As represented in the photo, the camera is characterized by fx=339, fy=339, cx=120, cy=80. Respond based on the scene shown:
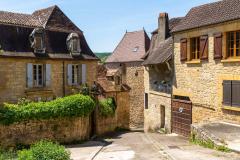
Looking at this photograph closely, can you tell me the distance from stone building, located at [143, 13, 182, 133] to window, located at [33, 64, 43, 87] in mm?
7329

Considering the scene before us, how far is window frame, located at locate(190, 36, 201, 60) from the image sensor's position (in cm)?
1839

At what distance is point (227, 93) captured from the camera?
15938 millimetres

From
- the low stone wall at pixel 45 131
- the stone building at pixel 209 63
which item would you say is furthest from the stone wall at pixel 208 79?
the low stone wall at pixel 45 131

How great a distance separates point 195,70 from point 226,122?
378 centimetres

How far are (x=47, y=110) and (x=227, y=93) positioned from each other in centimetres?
897

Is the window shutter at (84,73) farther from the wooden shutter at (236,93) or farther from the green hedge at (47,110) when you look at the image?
the wooden shutter at (236,93)

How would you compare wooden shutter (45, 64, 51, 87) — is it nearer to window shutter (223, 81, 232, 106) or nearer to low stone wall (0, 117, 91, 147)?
low stone wall (0, 117, 91, 147)

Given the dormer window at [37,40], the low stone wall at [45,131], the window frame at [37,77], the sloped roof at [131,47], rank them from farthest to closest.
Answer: the sloped roof at [131,47] → the dormer window at [37,40] → the window frame at [37,77] → the low stone wall at [45,131]

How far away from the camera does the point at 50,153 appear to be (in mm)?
9742

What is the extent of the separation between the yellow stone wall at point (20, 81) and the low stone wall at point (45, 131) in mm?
3922

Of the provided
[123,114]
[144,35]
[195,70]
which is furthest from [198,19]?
[144,35]

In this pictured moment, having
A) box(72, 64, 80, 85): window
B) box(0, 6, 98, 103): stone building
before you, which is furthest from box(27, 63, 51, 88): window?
box(72, 64, 80, 85): window

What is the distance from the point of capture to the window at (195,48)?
1839 centimetres

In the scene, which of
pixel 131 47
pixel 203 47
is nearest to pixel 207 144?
pixel 203 47
